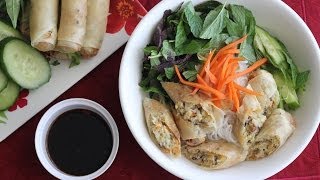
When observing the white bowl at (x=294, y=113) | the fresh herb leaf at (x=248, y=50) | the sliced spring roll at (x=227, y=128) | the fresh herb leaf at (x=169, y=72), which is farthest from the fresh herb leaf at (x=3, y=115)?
the fresh herb leaf at (x=248, y=50)

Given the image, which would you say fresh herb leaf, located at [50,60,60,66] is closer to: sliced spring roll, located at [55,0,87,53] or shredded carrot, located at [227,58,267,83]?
sliced spring roll, located at [55,0,87,53]

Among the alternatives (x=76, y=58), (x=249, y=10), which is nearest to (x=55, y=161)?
(x=76, y=58)

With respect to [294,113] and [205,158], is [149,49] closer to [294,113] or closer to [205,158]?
[205,158]

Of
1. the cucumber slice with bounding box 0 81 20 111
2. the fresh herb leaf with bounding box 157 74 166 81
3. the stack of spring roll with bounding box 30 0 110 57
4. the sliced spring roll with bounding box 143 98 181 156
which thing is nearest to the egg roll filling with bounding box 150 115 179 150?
the sliced spring roll with bounding box 143 98 181 156

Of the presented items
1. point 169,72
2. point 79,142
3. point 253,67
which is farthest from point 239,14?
point 79,142

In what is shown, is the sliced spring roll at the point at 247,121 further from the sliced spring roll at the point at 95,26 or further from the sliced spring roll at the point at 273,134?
the sliced spring roll at the point at 95,26

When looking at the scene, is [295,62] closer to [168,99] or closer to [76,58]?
[168,99]

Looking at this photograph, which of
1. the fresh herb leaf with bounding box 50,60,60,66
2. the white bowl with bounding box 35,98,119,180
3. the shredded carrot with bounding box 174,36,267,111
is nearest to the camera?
the shredded carrot with bounding box 174,36,267,111
